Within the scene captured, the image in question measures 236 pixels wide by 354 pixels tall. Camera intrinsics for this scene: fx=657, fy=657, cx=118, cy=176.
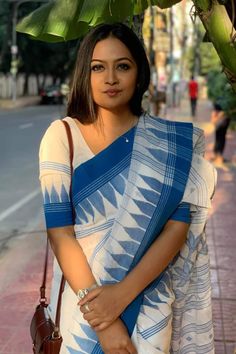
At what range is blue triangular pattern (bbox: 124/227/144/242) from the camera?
2.05 metres

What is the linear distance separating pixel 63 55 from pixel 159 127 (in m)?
49.2

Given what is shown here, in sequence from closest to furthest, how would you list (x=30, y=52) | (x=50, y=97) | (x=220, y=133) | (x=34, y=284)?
(x=34, y=284)
(x=220, y=133)
(x=50, y=97)
(x=30, y=52)

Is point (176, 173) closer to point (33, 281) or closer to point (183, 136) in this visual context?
point (183, 136)

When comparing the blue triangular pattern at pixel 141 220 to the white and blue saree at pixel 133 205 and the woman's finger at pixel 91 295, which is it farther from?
the woman's finger at pixel 91 295

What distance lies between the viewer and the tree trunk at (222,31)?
6.76ft

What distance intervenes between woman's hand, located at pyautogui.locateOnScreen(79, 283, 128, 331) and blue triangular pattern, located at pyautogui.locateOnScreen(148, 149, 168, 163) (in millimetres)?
418

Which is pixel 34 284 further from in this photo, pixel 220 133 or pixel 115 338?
pixel 220 133

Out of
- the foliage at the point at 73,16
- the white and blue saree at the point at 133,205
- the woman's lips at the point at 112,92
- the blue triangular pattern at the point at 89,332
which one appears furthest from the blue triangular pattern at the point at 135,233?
the foliage at the point at 73,16

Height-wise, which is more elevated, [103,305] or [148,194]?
[148,194]

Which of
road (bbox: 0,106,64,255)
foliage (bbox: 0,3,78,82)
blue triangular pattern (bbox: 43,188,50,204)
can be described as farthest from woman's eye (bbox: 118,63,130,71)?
foliage (bbox: 0,3,78,82)

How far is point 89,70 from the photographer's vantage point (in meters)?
2.17

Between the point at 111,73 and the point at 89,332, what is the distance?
84 centimetres

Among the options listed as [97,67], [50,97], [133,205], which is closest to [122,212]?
[133,205]

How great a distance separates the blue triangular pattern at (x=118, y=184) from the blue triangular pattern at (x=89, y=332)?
0.44m
